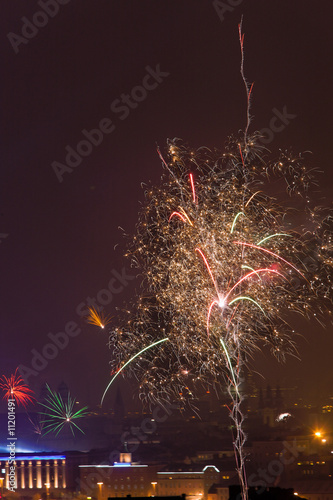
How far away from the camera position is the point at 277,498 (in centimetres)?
1068

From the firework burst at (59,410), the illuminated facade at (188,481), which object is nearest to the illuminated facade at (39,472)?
the firework burst at (59,410)

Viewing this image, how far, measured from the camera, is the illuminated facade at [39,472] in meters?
46.1

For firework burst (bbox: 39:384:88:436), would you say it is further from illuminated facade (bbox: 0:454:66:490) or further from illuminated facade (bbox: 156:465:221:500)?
illuminated facade (bbox: 156:465:221:500)

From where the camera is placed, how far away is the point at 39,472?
4769cm

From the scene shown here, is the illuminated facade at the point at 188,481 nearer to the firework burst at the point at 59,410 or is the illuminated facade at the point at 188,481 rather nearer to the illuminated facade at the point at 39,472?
the firework burst at the point at 59,410

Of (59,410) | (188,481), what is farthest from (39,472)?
(188,481)

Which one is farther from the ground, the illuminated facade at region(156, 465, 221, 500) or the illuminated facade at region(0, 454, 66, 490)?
the illuminated facade at region(0, 454, 66, 490)

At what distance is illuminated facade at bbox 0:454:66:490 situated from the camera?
151 ft

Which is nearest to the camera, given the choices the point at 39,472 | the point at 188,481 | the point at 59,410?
the point at 188,481

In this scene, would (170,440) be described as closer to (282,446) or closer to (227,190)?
(282,446)

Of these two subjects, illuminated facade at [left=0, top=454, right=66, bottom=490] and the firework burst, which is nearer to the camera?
the firework burst

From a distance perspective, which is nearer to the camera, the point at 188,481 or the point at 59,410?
the point at 188,481

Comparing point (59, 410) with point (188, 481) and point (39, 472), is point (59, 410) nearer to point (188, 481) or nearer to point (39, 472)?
point (39, 472)

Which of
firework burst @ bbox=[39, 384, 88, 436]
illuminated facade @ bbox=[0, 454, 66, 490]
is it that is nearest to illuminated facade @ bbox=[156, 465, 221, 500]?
firework burst @ bbox=[39, 384, 88, 436]
